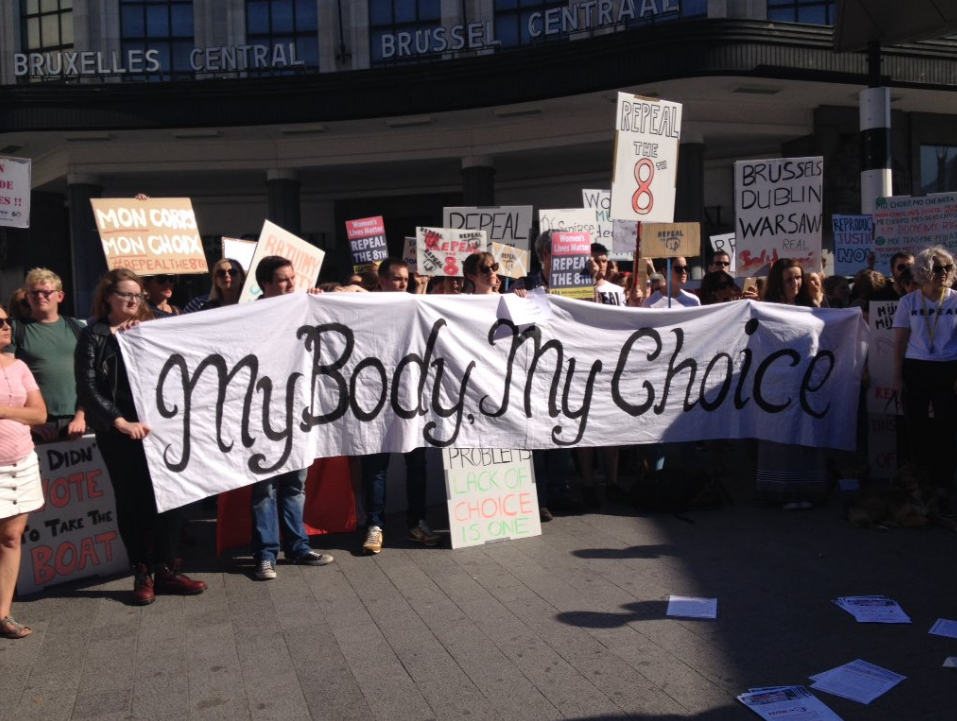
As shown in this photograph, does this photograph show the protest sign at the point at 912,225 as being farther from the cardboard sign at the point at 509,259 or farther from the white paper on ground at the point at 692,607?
the white paper on ground at the point at 692,607

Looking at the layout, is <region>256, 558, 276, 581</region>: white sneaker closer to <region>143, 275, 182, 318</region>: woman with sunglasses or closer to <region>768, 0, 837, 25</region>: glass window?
<region>143, 275, 182, 318</region>: woman with sunglasses

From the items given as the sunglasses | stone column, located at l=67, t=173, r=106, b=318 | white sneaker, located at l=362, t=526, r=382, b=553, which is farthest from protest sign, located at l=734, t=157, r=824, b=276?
stone column, located at l=67, t=173, r=106, b=318

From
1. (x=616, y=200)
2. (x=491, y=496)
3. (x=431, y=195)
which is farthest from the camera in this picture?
(x=431, y=195)

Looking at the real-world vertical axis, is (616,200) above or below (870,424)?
above

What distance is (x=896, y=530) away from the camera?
6.46m

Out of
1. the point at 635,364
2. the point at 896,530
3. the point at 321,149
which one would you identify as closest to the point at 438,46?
the point at 321,149

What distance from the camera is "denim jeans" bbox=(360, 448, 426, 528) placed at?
6371 millimetres

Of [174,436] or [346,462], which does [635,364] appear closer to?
[346,462]

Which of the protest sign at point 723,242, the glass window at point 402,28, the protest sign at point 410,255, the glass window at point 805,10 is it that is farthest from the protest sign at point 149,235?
the glass window at point 805,10

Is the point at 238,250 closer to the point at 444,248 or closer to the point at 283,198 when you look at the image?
the point at 444,248

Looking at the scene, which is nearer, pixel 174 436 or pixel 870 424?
pixel 174 436

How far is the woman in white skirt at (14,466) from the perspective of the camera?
4695 millimetres

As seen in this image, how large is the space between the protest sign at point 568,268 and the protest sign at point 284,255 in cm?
213

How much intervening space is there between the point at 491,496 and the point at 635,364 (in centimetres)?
146
